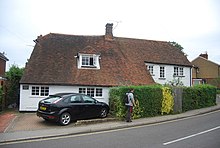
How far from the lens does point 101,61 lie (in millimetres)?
23641

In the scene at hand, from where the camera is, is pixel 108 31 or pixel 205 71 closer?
pixel 108 31

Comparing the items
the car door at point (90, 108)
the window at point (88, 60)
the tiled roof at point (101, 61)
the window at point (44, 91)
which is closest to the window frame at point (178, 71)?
the tiled roof at point (101, 61)

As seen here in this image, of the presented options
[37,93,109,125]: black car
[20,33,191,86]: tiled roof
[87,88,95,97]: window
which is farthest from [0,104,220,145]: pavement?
[87,88,95,97]: window

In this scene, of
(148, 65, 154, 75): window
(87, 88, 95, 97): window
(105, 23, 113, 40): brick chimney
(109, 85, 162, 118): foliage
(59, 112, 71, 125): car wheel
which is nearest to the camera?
(59, 112, 71, 125): car wheel

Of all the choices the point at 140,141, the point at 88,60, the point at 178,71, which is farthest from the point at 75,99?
the point at 178,71

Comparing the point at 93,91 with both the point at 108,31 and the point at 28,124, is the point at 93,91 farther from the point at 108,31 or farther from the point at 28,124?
the point at 108,31

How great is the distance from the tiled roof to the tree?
252 cm

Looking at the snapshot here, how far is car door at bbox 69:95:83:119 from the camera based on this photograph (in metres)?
14.3

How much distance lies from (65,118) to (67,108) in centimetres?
55

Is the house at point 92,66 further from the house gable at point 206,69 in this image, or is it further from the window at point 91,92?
the house gable at point 206,69

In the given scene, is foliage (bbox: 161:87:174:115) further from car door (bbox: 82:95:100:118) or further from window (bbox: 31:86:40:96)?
window (bbox: 31:86:40:96)

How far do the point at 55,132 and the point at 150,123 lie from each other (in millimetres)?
5842

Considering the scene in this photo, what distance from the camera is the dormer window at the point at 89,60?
73.7ft

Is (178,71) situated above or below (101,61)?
below
